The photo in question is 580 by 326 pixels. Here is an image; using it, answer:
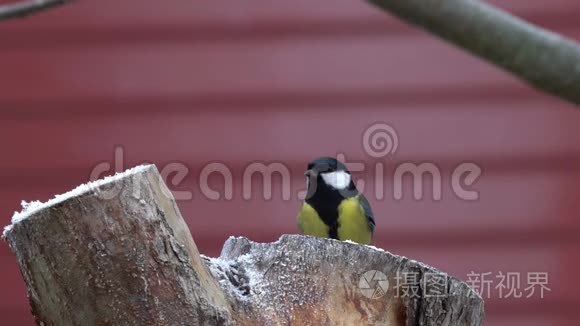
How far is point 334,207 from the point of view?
9.62 ft

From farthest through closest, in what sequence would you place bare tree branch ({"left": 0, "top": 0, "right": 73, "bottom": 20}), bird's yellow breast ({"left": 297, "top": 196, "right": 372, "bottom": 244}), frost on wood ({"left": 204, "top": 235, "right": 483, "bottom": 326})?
bird's yellow breast ({"left": 297, "top": 196, "right": 372, "bottom": 244}) → frost on wood ({"left": 204, "top": 235, "right": 483, "bottom": 326}) → bare tree branch ({"left": 0, "top": 0, "right": 73, "bottom": 20})

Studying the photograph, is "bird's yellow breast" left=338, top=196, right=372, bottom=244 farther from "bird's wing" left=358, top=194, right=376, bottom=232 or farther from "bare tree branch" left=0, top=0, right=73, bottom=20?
"bare tree branch" left=0, top=0, right=73, bottom=20

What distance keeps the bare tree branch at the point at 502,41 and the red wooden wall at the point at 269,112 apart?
6.84 feet

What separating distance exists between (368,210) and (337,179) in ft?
0.43

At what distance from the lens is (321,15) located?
8.96 ft

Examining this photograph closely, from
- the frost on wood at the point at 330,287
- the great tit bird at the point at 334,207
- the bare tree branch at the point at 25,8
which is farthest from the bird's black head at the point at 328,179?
the bare tree branch at the point at 25,8

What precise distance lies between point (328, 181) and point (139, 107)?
55 centimetres

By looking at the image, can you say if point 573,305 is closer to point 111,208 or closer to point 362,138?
point 362,138

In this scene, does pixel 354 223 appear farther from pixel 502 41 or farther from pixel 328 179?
pixel 502 41

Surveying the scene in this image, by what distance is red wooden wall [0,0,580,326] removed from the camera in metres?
2.72

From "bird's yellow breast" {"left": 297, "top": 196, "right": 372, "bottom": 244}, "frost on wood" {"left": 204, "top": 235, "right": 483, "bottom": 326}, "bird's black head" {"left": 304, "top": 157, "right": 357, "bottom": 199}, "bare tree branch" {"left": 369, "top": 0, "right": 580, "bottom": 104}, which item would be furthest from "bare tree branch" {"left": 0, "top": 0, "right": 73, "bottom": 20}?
"bird's yellow breast" {"left": 297, "top": 196, "right": 372, "bottom": 244}

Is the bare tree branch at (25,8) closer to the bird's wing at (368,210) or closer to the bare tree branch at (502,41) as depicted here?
the bare tree branch at (502,41)

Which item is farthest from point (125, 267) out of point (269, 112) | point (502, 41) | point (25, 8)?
point (269, 112)

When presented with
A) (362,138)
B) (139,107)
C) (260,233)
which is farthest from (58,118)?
(362,138)
